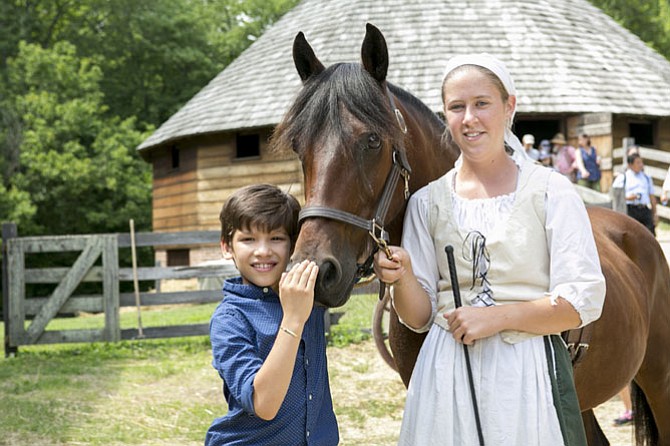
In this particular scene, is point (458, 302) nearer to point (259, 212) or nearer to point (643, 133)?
point (259, 212)

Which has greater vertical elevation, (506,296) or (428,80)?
(428,80)

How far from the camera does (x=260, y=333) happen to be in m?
2.40

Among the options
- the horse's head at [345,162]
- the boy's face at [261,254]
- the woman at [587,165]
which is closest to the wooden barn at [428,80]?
the woman at [587,165]

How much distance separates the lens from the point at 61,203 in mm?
28281

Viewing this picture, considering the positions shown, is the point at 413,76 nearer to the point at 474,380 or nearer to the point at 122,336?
the point at 122,336

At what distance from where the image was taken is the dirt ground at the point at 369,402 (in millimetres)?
5750

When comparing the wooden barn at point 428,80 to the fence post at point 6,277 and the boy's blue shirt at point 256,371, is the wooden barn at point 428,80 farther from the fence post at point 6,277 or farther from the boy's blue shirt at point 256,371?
the boy's blue shirt at point 256,371

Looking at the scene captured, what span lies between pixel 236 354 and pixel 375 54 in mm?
1125

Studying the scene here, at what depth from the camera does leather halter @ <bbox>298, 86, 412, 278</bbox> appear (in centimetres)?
222

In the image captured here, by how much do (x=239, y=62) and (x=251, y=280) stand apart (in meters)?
18.9

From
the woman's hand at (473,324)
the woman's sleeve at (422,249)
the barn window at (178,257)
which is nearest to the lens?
the woman's hand at (473,324)

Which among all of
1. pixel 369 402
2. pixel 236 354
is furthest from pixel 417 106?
pixel 369 402

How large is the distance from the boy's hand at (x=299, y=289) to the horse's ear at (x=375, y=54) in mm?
823

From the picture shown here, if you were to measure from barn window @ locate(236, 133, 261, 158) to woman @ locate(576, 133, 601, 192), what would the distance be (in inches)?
314
